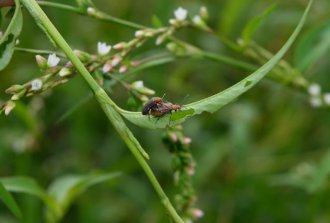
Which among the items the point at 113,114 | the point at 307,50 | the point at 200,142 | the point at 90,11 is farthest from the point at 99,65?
the point at 200,142

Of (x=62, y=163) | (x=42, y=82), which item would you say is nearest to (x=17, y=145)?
(x=62, y=163)

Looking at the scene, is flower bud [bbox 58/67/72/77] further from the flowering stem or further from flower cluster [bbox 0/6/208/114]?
the flowering stem

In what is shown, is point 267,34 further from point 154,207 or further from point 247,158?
point 154,207

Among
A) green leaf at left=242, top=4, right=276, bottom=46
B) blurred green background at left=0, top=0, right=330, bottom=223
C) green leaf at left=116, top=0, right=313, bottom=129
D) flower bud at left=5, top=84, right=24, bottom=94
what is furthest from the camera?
blurred green background at left=0, top=0, right=330, bottom=223

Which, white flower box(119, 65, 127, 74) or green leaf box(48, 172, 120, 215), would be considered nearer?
white flower box(119, 65, 127, 74)

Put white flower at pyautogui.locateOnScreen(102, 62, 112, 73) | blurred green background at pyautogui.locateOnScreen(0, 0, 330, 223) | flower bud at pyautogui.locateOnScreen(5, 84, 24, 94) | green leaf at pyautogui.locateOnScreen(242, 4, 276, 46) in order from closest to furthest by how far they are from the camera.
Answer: flower bud at pyautogui.locateOnScreen(5, 84, 24, 94) → white flower at pyautogui.locateOnScreen(102, 62, 112, 73) → green leaf at pyautogui.locateOnScreen(242, 4, 276, 46) → blurred green background at pyautogui.locateOnScreen(0, 0, 330, 223)

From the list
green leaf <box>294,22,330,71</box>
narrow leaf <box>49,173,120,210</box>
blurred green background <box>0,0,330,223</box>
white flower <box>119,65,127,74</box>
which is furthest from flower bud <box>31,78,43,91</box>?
blurred green background <box>0,0,330,223</box>
